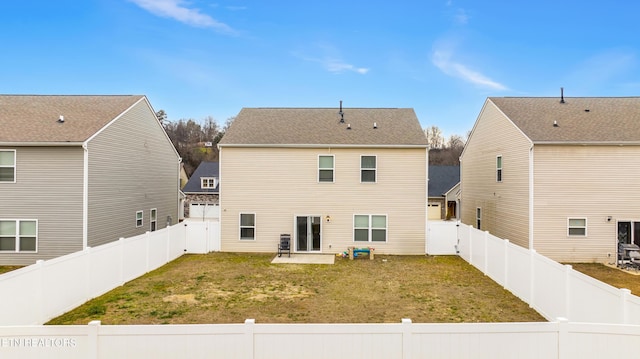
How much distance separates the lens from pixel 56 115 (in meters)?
14.4

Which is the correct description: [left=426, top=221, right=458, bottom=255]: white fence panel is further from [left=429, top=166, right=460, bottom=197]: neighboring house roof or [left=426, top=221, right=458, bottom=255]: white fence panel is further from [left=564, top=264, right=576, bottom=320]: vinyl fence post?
[left=429, top=166, right=460, bottom=197]: neighboring house roof

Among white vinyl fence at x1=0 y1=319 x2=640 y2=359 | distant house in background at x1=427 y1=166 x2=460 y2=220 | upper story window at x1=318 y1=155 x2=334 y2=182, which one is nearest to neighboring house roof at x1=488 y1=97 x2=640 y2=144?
upper story window at x1=318 y1=155 x2=334 y2=182

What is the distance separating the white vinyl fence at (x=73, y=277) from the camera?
655 centimetres

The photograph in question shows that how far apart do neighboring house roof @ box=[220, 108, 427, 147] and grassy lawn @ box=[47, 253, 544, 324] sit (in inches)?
222

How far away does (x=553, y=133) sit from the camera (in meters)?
14.3

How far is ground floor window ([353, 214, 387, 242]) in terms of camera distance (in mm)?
15539

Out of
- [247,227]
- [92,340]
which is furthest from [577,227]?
[92,340]

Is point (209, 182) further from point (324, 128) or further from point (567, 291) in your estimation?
point (567, 291)

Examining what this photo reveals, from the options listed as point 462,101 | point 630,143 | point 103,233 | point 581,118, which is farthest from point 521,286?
point 462,101

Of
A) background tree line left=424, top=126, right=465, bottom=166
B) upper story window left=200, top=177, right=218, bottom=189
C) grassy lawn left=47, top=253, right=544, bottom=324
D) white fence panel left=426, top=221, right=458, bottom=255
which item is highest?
background tree line left=424, top=126, right=465, bottom=166

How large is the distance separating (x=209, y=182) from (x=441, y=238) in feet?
76.6

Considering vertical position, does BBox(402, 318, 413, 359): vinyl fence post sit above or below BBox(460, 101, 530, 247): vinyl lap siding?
below

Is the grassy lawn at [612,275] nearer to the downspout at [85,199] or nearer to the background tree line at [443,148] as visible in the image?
the downspout at [85,199]

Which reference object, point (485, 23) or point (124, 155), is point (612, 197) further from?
point (124, 155)
